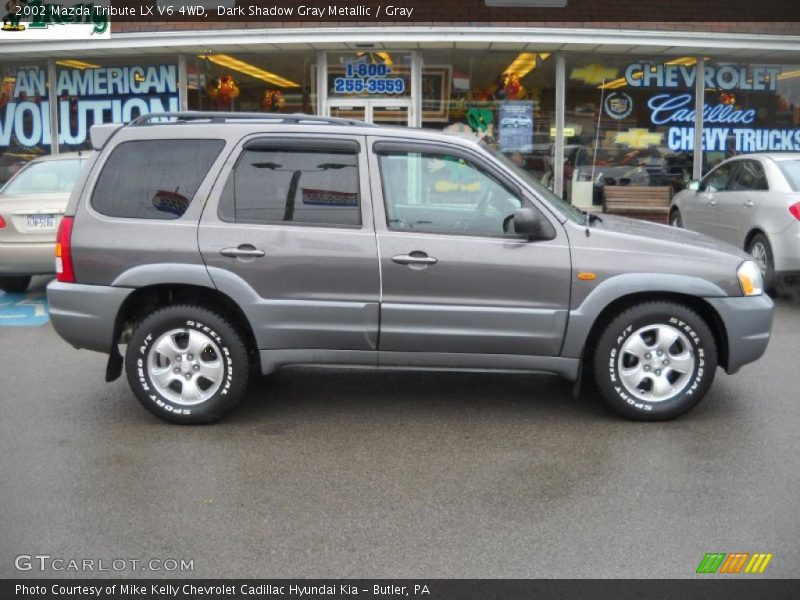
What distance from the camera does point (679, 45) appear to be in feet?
49.0

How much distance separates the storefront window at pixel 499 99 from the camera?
1584 centimetres

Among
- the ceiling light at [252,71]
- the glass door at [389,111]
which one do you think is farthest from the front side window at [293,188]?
the ceiling light at [252,71]

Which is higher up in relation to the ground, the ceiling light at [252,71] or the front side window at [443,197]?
the ceiling light at [252,71]

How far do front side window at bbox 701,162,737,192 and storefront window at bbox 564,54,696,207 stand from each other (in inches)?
149

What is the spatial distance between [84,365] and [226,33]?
862 cm

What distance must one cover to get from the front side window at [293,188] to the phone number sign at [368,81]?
10437mm

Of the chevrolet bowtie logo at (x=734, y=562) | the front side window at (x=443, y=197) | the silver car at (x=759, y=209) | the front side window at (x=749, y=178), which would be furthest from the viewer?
the front side window at (x=749, y=178)

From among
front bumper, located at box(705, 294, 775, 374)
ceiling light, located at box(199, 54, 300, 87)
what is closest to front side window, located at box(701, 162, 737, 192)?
front bumper, located at box(705, 294, 775, 374)

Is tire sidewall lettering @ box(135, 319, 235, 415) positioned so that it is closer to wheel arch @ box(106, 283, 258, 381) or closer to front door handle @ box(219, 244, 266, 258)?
wheel arch @ box(106, 283, 258, 381)

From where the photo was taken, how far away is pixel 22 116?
17.0 metres

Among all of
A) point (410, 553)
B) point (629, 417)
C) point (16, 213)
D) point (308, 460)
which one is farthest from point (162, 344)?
point (16, 213)

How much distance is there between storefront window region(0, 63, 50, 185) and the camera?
1691cm

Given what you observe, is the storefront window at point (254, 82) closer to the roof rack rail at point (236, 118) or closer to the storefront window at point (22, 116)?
the storefront window at point (22, 116)

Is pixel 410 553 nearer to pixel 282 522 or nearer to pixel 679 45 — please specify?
pixel 282 522
